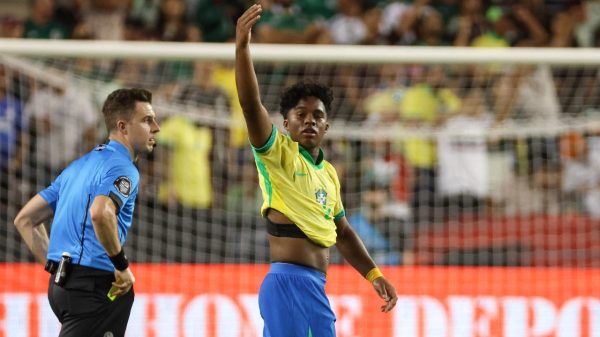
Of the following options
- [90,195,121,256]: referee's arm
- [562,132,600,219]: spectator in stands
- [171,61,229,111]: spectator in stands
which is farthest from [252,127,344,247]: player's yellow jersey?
[562,132,600,219]: spectator in stands

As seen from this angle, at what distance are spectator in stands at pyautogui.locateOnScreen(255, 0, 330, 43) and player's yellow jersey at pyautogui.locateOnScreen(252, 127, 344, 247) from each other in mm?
5402

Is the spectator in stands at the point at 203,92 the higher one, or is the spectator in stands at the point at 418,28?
the spectator in stands at the point at 418,28

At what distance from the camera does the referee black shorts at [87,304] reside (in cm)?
499

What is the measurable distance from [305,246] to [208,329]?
3.21 m

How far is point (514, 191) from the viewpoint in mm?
9211

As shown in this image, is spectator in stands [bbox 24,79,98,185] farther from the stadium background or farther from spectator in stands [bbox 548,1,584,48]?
spectator in stands [bbox 548,1,584,48]

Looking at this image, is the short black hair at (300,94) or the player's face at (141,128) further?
the player's face at (141,128)

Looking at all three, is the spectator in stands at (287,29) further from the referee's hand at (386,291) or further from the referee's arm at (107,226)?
the referee's arm at (107,226)

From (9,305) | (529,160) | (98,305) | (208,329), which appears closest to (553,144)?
(529,160)

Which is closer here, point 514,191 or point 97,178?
point 97,178

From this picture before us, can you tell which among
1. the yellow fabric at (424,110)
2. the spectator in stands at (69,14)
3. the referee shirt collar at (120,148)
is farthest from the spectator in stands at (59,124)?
the referee shirt collar at (120,148)

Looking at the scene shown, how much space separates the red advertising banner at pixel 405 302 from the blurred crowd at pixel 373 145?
2.28 ft

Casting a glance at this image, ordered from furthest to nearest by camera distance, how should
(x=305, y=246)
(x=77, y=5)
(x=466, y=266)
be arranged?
(x=77, y=5) < (x=466, y=266) < (x=305, y=246)

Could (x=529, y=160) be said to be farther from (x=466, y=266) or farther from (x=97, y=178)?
(x=97, y=178)
